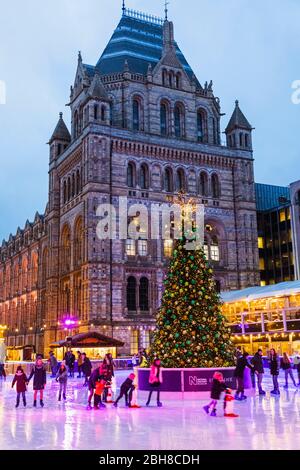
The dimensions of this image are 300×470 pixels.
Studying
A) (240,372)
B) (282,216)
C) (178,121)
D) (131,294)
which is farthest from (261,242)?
(240,372)

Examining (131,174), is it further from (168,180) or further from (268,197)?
(268,197)

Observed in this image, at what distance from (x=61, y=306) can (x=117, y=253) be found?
10.6m

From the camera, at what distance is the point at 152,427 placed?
43.7ft

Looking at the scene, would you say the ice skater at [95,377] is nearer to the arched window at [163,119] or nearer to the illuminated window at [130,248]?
the illuminated window at [130,248]

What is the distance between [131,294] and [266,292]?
13456 millimetres

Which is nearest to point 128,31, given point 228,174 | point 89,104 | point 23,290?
point 89,104

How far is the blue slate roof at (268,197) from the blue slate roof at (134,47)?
2022 centimetres

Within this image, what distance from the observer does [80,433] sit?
12.5 metres

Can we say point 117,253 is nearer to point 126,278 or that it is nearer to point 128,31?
point 126,278

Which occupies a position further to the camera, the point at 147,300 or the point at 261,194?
the point at 261,194

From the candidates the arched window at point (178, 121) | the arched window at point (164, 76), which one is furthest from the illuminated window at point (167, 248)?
the arched window at point (164, 76)

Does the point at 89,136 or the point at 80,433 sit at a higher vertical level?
the point at 89,136
